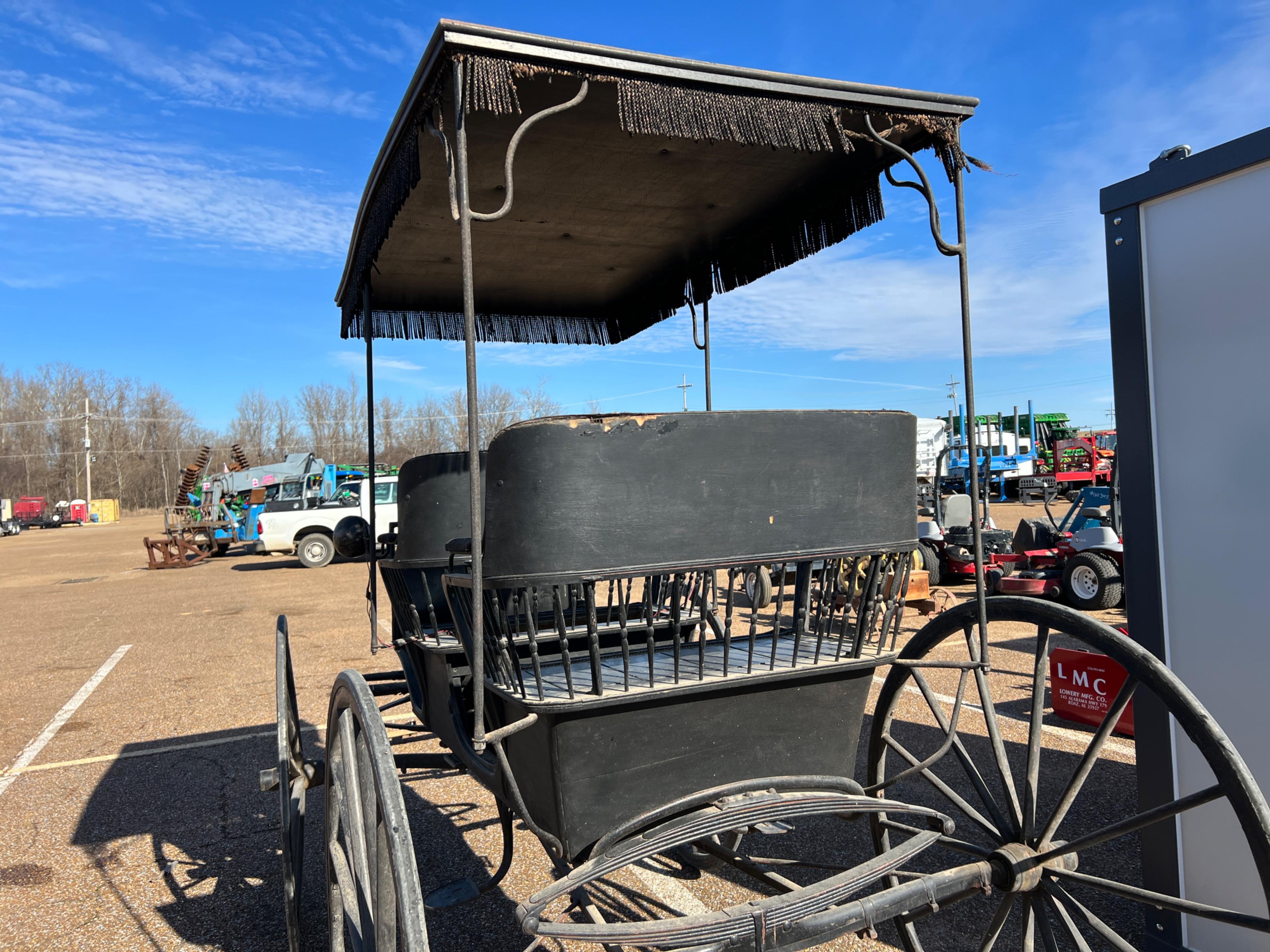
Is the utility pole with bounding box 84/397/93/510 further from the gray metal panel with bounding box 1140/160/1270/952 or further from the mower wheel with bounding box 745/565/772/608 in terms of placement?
the gray metal panel with bounding box 1140/160/1270/952

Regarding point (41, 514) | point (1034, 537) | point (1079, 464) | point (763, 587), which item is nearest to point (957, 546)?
point (1034, 537)

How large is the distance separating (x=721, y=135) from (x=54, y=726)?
22.4 ft

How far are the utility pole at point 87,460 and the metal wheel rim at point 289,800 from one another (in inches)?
2464

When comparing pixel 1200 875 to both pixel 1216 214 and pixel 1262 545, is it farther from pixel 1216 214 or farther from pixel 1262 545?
pixel 1216 214

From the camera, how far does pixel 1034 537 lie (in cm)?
1104

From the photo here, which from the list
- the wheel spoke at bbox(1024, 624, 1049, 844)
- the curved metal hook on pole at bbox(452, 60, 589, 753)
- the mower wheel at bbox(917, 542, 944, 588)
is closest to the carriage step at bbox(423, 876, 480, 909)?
the curved metal hook on pole at bbox(452, 60, 589, 753)

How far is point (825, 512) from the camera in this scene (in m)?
2.26

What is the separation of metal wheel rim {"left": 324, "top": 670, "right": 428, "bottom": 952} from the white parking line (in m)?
3.87

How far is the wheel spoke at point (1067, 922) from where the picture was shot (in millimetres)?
2104

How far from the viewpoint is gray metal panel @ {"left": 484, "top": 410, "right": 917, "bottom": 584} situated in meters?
2.01

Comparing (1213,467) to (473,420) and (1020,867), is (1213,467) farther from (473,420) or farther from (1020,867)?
(473,420)

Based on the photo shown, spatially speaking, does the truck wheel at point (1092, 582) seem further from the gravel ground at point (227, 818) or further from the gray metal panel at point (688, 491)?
the gray metal panel at point (688, 491)

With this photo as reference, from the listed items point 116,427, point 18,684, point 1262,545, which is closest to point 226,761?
point 18,684

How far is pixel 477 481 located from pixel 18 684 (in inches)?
324
